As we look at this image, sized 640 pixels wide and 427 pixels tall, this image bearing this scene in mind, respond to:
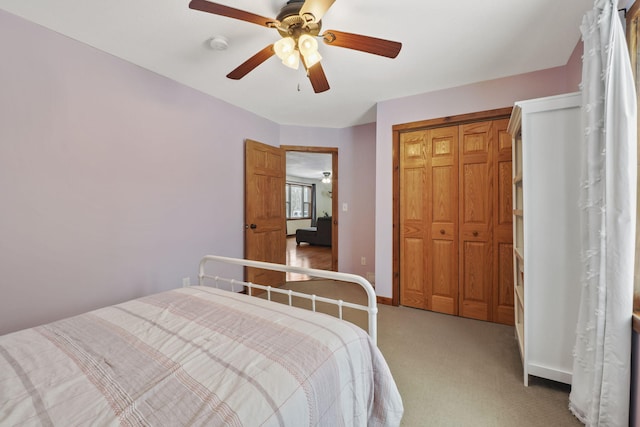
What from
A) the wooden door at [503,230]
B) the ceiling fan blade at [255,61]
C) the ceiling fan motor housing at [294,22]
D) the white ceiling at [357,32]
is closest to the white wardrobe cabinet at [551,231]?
the white ceiling at [357,32]

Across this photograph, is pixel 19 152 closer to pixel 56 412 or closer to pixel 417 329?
pixel 56 412

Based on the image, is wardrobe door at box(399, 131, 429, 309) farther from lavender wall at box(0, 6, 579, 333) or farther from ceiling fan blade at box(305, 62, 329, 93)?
ceiling fan blade at box(305, 62, 329, 93)

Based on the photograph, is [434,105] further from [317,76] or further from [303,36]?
[303,36]

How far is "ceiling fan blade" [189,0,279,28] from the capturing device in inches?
51.5

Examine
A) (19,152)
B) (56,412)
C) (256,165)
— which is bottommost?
(56,412)

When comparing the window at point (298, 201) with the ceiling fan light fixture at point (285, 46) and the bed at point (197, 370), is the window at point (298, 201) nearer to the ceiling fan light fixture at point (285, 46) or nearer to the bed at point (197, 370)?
the ceiling fan light fixture at point (285, 46)

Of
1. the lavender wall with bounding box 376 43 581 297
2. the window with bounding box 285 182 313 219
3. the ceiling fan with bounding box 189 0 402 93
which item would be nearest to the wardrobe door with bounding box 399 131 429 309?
the lavender wall with bounding box 376 43 581 297

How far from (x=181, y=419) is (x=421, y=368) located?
1733 millimetres

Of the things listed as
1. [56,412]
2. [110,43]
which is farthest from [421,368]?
[110,43]

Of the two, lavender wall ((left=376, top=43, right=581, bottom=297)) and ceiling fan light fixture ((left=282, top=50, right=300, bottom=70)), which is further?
lavender wall ((left=376, top=43, right=581, bottom=297))

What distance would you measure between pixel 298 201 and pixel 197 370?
965 centimetres

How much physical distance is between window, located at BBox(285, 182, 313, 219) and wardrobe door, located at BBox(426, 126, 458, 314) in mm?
7287

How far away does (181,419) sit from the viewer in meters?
0.67

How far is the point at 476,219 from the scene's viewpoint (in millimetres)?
2701
